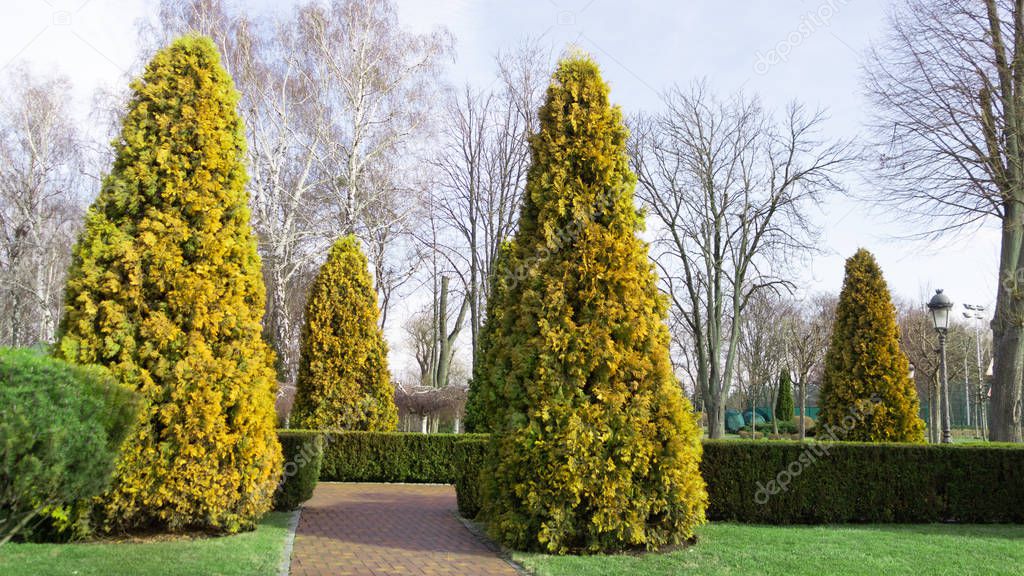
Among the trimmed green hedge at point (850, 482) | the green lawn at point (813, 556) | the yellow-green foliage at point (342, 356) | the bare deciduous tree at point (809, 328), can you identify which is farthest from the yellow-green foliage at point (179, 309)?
the bare deciduous tree at point (809, 328)

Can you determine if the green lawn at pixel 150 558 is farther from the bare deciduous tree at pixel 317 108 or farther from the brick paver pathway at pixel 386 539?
the bare deciduous tree at pixel 317 108

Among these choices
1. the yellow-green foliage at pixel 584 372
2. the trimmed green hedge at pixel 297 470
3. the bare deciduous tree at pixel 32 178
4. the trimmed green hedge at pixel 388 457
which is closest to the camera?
the yellow-green foliage at pixel 584 372

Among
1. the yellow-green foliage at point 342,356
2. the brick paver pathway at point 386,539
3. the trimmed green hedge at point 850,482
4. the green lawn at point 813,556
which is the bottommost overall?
the brick paver pathway at point 386,539

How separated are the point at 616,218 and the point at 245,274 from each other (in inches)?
174

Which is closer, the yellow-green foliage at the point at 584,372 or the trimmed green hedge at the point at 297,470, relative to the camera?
the yellow-green foliage at the point at 584,372

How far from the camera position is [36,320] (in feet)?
108

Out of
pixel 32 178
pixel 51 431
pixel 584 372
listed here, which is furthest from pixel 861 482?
pixel 32 178

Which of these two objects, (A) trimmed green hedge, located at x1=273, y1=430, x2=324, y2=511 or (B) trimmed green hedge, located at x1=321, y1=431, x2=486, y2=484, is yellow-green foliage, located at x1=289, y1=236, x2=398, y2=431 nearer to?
(B) trimmed green hedge, located at x1=321, y1=431, x2=486, y2=484

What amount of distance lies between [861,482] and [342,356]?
1006 cm

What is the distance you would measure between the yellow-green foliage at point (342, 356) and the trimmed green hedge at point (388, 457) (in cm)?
56

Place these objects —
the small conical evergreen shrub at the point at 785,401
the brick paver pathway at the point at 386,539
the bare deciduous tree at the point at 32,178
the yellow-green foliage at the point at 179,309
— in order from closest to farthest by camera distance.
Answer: the brick paver pathway at the point at 386,539, the yellow-green foliage at the point at 179,309, the bare deciduous tree at the point at 32,178, the small conical evergreen shrub at the point at 785,401

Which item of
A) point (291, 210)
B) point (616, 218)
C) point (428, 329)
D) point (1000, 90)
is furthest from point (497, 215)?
point (428, 329)

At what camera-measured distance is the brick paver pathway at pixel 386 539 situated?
22.2 ft

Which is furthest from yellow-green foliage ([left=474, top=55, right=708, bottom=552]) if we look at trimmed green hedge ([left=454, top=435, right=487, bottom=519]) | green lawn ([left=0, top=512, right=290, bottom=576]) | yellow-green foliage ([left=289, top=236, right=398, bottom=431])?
yellow-green foliage ([left=289, top=236, right=398, bottom=431])
